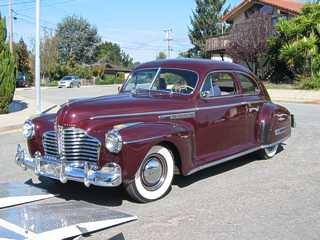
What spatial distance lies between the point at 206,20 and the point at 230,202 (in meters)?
53.4

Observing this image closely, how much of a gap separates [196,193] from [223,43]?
33.2 metres

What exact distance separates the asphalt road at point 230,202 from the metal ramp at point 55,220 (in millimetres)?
205

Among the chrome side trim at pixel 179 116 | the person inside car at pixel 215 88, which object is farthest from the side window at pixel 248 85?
the chrome side trim at pixel 179 116

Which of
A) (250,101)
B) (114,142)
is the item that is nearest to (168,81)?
(250,101)

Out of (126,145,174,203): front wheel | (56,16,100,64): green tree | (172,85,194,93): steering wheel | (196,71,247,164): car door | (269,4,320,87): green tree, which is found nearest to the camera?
(126,145,174,203): front wheel

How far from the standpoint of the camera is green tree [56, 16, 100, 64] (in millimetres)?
87688

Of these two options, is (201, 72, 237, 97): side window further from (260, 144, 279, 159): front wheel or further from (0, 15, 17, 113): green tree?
(0, 15, 17, 113): green tree

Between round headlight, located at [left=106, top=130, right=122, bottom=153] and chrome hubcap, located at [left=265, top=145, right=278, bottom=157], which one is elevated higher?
round headlight, located at [left=106, top=130, right=122, bottom=153]

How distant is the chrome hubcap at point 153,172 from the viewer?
19.7ft

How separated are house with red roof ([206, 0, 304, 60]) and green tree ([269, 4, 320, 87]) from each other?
3.97 meters

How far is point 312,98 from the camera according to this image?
24719mm

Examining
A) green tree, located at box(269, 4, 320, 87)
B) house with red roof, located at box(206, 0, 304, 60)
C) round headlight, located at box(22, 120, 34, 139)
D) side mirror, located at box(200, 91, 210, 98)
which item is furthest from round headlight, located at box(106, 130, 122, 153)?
house with red roof, located at box(206, 0, 304, 60)

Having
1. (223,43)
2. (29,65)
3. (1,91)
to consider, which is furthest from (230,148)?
(29,65)

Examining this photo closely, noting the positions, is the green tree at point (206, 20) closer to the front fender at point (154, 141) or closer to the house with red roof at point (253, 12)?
the house with red roof at point (253, 12)
